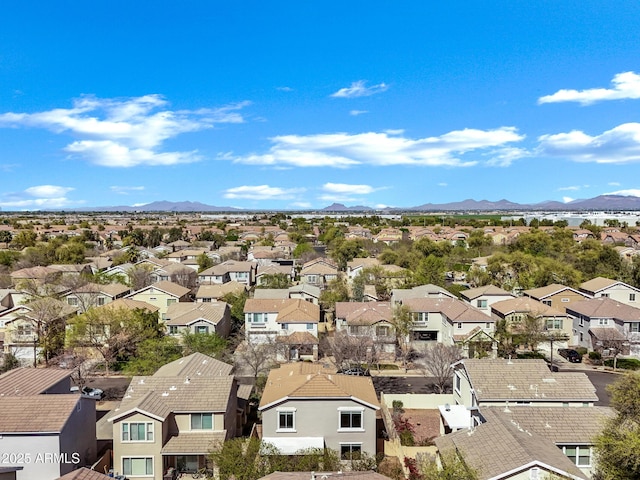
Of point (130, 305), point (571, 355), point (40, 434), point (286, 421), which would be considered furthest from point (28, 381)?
point (571, 355)

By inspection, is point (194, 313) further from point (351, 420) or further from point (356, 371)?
point (351, 420)

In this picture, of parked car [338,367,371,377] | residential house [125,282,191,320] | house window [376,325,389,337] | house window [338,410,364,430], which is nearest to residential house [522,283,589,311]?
house window [376,325,389,337]

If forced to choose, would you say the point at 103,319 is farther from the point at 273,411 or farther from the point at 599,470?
the point at 599,470

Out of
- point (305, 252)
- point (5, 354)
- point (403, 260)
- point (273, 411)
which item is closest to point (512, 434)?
point (273, 411)

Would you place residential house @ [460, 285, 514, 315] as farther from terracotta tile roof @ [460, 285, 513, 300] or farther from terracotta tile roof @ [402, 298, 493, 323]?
terracotta tile roof @ [402, 298, 493, 323]

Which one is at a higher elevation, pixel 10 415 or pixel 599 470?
pixel 10 415

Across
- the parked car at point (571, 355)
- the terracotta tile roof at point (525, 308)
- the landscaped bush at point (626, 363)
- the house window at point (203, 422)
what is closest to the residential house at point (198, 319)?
the house window at point (203, 422)

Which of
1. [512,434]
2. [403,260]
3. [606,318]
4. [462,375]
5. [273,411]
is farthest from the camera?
[403,260]
